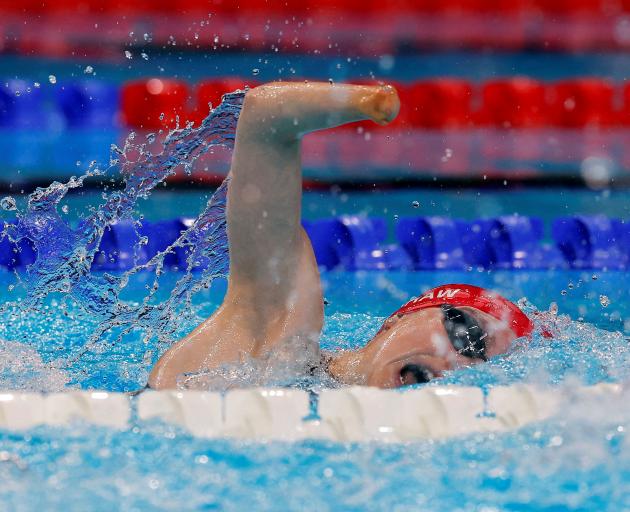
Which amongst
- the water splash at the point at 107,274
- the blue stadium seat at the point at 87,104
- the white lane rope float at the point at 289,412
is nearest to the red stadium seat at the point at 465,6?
the blue stadium seat at the point at 87,104

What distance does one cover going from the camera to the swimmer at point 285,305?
Result: 68.8 inches

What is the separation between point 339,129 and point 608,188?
164 centimetres

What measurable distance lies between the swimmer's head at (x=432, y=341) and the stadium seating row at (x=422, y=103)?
128 inches

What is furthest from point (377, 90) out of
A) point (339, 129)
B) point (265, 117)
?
point (339, 129)

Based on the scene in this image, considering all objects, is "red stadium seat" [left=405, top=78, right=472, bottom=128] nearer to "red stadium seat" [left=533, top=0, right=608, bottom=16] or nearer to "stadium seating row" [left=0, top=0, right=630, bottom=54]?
"stadium seating row" [left=0, top=0, right=630, bottom=54]

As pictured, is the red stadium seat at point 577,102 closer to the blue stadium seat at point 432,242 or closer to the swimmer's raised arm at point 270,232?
the blue stadium seat at point 432,242

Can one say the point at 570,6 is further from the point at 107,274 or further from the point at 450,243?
the point at 107,274

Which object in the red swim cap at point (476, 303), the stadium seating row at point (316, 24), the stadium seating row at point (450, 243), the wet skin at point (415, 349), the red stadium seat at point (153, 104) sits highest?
the stadium seating row at point (316, 24)

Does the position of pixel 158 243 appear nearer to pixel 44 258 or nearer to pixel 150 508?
pixel 44 258

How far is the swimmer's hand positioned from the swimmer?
0.11 m

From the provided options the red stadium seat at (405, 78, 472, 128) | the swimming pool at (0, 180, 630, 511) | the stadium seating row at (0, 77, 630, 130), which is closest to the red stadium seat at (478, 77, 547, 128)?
the stadium seating row at (0, 77, 630, 130)

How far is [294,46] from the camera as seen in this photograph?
20.9 feet

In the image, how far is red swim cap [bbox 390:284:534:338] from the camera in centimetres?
194

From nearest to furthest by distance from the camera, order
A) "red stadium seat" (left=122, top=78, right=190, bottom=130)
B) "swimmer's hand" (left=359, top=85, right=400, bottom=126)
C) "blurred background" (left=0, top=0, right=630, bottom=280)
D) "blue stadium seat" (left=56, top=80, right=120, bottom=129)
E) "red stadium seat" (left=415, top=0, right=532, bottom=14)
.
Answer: "swimmer's hand" (left=359, top=85, right=400, bottom=126), "blurred background" (left=0, top=0, right=630, bottom=280), "red stadium seat" (left=122, top=78, right=190, bottom=130), "blue stadium seat" (left=56, top=80, right=120, bottom=129), "red stadium seat" (left=415, top=0, right=532, bottom=14)
